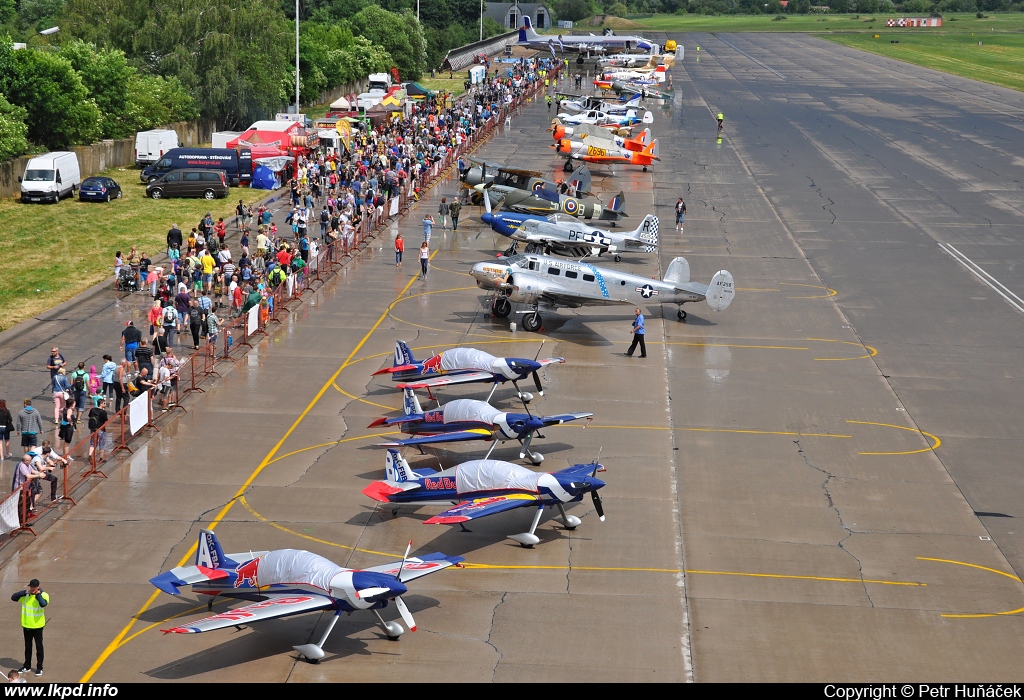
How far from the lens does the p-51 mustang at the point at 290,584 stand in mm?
18984

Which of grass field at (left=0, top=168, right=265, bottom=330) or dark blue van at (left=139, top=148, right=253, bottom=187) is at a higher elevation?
dark blue van at (left=139, top=148, right=253, bottom=187)

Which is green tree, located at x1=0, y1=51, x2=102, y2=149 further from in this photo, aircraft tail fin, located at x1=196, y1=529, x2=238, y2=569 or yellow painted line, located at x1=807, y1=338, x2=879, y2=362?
aircraft tail fin, located at x1=196, y1=529, x2=238, y2=569

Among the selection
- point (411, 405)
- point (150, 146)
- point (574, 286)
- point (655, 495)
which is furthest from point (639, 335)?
point (150, 146)

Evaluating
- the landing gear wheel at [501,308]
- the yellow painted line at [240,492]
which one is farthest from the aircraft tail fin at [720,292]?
the yellow painted line at [240,492]

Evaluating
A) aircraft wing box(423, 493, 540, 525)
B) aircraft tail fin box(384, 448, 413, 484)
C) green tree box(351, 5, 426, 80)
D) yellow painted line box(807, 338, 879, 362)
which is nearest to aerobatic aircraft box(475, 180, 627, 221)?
yellow painted line box(807, 338, 879, 362)

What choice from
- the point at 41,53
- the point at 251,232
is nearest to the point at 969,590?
the point at 251,232

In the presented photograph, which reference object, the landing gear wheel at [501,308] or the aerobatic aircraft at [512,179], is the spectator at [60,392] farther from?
the aerobatic aircraft at [512,179]

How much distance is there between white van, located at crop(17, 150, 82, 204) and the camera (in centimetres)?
5875

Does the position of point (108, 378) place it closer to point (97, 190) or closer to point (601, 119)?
point (97, 190)

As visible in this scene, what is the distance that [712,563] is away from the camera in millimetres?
23266

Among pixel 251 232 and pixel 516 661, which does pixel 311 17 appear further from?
pixel 516 661

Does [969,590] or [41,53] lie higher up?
[41,53]

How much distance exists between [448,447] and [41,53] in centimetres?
5340

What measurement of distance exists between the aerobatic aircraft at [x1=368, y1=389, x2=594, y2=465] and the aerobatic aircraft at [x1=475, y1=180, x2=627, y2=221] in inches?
1090
